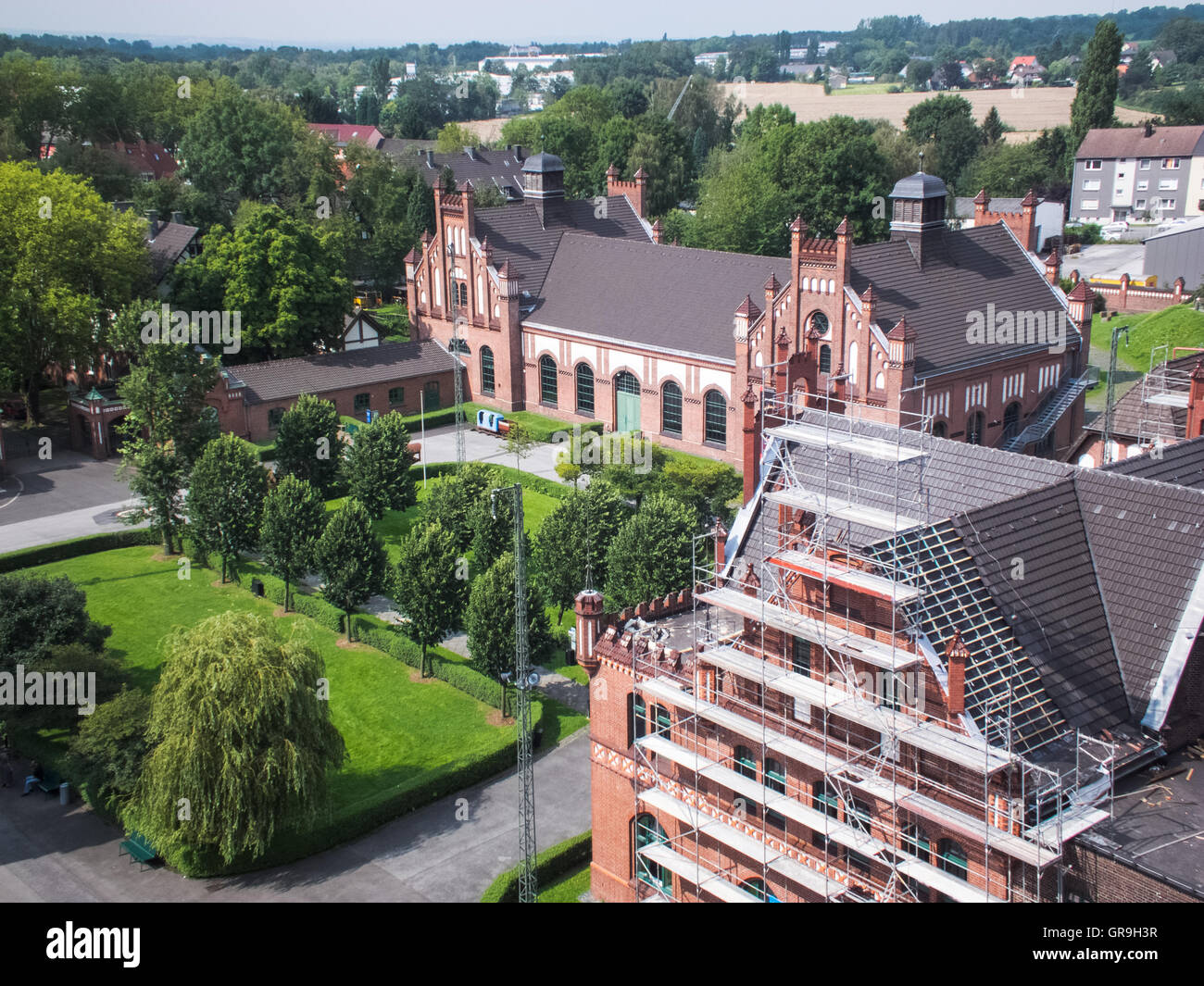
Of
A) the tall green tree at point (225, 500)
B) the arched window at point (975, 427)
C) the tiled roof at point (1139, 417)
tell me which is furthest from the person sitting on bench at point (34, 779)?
the arched window at point (975, 427)

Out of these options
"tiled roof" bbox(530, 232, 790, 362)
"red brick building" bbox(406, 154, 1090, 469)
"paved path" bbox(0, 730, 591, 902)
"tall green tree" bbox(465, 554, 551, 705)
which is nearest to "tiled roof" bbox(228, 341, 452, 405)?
"red brick building" bbox(406, 154, 1090, 469)

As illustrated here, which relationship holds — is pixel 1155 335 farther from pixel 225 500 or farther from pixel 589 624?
pixel 589 624

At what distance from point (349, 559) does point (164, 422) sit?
15.8 meters

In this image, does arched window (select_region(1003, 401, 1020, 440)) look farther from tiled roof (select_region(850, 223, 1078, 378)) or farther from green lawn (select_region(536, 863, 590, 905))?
green lawn (select_region(536, 863, 590, 905))

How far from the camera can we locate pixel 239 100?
105375 millimetres

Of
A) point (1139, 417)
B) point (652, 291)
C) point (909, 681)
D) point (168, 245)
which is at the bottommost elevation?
point (909, 681)

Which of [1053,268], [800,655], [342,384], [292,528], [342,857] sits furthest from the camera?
[342,384]

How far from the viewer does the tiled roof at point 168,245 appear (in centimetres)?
8656

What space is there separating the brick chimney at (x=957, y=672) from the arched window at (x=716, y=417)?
42049mm

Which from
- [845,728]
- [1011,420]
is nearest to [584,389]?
[1011,420]

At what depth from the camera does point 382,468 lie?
196 feet

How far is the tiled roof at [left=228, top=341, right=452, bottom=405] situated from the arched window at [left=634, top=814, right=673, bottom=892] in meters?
47.1
